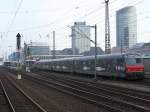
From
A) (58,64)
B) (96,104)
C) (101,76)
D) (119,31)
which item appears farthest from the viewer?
(119,31)

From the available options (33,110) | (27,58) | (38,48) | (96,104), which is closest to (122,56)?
(96,104)

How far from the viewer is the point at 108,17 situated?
4716cm

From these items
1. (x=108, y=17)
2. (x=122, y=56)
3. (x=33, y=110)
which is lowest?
(x=33, y=110)

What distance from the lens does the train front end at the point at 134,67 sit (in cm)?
3731

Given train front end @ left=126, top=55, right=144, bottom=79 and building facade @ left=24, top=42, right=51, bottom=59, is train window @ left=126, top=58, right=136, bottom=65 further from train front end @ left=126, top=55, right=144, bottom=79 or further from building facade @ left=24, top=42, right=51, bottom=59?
building facade @ left=24, top=42, right=51, bottom=59

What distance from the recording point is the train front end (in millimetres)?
37312

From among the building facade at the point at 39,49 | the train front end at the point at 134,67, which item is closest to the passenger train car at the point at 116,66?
the train front end at the point at 134,67

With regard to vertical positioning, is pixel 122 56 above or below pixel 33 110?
above

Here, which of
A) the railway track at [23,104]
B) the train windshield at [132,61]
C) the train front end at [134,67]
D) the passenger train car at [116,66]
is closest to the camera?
the railway track at [23,104]

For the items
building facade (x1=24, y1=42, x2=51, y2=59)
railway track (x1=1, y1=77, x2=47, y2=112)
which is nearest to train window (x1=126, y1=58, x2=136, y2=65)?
railway track (x1=1, y1=77, x2=47, y2=112)

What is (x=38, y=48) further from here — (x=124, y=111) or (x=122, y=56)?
(x=124, y=111)

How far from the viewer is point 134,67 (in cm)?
3775

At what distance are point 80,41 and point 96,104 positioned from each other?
250 ft

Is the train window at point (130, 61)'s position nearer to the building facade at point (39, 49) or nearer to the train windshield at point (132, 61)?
the train windshield at point (132, 61)
